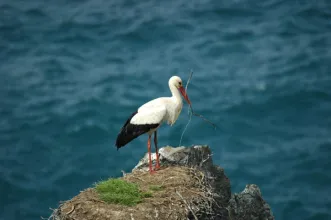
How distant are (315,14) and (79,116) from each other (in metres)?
13.7

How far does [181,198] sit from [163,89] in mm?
22941

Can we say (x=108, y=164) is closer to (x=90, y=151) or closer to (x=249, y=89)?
(x=90, y=151)

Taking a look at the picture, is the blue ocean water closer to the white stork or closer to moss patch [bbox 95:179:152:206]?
the white stork

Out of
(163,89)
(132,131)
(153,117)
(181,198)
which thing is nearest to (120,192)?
(181,198)

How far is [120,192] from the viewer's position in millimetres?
10961

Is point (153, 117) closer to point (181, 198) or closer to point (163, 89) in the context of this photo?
point (181, 198)

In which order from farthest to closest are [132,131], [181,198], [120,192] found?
[132,131]
[120,192]
[181,198]

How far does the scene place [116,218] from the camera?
10211mm

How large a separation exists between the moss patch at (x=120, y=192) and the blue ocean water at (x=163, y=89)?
54.0 ft

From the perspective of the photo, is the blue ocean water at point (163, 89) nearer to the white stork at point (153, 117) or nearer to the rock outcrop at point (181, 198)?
the rock outcrop at point (181, 198)

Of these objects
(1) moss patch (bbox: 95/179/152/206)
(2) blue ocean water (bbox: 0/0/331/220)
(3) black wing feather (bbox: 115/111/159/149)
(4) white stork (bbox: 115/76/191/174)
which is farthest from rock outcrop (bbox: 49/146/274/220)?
(2) blue ocean water (bbox: 0/0/331/220)

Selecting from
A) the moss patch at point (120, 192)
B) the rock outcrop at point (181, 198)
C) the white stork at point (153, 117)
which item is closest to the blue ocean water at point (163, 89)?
the rock outcrop at point (181, 198)

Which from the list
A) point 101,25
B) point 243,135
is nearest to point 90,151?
point 243,135

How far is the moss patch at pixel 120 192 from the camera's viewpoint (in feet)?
35.1
